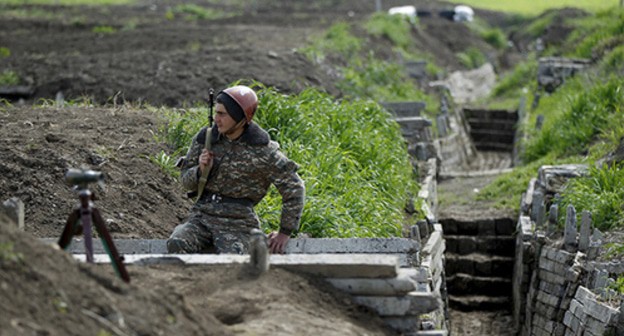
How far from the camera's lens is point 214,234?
9250 mm

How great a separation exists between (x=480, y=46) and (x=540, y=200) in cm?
2908

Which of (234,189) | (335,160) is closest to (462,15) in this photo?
(335,160)

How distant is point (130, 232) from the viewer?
10680 millimetres

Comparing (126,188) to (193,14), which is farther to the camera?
(193,14)

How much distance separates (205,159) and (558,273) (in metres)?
5.95

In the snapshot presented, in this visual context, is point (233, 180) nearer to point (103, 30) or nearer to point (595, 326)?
point (595, 326)

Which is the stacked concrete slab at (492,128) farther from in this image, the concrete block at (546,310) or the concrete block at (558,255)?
the concrete block at (546,310)

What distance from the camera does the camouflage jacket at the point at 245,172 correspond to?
9055 millimetres

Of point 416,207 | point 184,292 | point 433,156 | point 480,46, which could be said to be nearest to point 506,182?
point 433,156

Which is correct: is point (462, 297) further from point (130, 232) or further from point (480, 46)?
point (480, 46)

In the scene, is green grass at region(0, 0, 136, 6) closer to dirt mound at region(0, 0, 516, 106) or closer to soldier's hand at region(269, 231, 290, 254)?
dirt mound at region(0, 0, 516, 106)

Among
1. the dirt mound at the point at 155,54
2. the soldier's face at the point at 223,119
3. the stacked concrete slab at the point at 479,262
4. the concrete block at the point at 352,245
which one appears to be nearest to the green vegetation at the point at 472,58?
the dirt mound at the point at 155,54

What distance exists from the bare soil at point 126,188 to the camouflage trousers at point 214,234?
1381 millimetres

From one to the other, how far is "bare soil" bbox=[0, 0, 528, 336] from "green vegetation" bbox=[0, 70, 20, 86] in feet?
0.50
